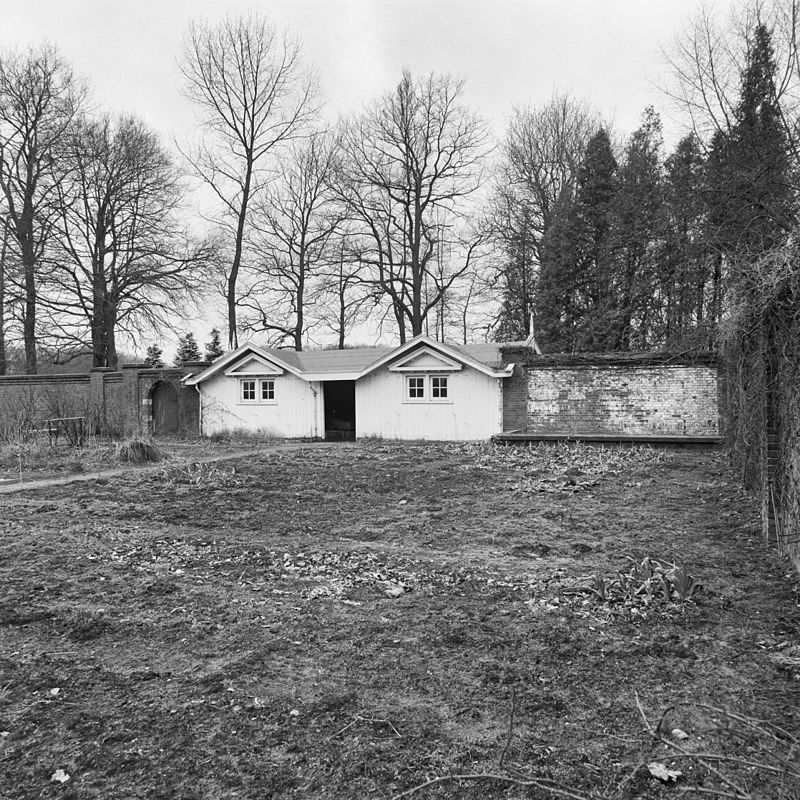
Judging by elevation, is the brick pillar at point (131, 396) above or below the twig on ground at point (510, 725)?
above

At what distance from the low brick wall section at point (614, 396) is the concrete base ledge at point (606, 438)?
11.6 inches

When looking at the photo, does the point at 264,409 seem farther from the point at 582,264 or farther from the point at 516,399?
the point at 582,264

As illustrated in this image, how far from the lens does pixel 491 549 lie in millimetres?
5781

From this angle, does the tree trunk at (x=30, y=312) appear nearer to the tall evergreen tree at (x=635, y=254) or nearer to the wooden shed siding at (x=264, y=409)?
the wooden shed siding at (x=264, y=409)

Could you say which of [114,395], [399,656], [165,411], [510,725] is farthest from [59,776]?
[114,395]

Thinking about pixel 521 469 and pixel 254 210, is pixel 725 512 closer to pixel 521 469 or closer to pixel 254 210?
pixel 521 469

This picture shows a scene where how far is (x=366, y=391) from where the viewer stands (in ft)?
64.2

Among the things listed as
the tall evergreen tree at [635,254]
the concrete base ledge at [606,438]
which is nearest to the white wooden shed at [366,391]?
the concrete base ledge at [606,438]

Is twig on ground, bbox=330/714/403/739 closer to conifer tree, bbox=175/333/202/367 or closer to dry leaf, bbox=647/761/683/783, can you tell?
dry leaf, bbox=647/761/683/783

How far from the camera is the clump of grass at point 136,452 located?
13.1 meters

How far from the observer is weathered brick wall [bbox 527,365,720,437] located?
16.2 metres

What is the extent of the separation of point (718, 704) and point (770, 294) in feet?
9.99

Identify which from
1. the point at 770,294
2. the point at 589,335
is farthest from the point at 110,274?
the point at 770,294

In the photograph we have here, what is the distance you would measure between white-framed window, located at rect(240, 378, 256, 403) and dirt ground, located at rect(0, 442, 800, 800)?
13559 millimetres
